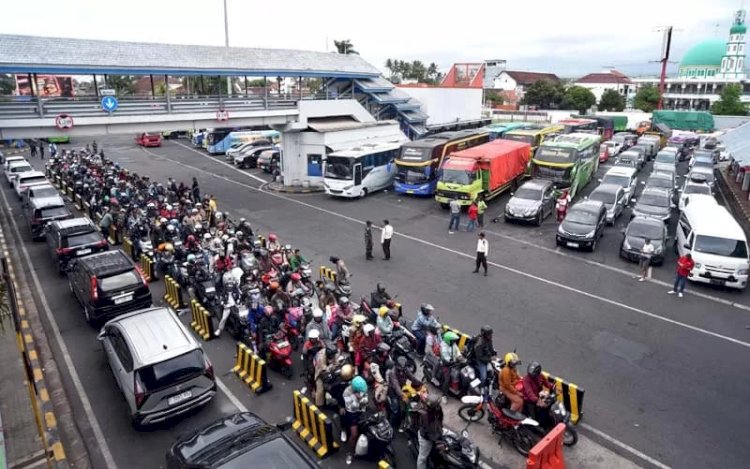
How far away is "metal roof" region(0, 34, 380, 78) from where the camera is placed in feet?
66.5

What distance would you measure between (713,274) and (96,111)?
25.1 metres

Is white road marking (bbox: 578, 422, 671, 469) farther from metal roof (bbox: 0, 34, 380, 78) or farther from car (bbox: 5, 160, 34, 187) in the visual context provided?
car (bbox: 5, 160, 34, 187)

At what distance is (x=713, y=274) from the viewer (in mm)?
15227

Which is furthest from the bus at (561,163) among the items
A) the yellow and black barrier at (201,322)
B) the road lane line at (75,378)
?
the road lane line at (75,378)

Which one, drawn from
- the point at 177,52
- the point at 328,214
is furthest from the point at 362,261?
the point at 177,52

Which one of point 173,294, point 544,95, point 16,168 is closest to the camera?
point 173,294

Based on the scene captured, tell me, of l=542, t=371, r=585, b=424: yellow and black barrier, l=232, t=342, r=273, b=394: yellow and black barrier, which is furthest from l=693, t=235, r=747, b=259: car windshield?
l=232, t=342, r=273, b=394: yellow and black barrier

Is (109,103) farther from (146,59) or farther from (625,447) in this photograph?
(625,447)

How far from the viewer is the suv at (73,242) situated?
50.3 feet

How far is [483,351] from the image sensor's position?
9320 millimetres

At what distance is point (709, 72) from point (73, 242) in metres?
115

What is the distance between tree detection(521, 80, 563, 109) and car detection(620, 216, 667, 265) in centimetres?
6427

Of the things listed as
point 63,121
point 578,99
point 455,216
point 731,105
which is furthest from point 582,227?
point 731,105

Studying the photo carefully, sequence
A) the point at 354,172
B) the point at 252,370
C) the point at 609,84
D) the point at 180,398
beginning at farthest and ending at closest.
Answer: the point at 609,84, the point at 354,172, the point at 252,370, the point at 180,398
